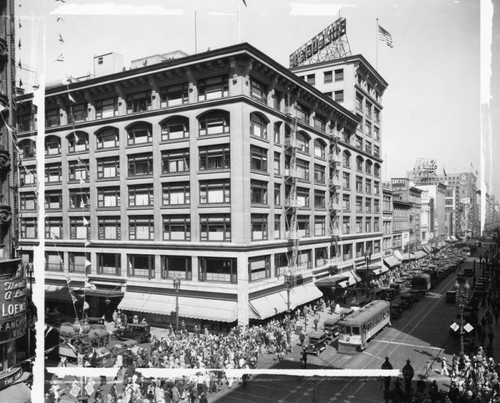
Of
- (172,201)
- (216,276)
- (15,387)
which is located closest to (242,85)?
(172,201)

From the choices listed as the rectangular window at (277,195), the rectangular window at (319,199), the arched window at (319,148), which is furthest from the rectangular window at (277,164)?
the rectangular window at (319,199)

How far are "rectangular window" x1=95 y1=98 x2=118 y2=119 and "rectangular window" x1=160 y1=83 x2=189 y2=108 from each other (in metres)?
6.26

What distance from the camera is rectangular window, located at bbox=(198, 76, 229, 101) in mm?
37531

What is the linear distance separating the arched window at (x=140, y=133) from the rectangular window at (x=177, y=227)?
827cm

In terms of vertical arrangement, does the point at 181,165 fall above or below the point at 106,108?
below

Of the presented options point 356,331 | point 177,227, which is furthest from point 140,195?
point 356,331

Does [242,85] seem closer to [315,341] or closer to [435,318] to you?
[315,341]

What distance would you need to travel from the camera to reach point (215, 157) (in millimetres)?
37844

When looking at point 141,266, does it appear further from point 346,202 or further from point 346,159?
point 346,159

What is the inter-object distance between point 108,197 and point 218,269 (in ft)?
51.3

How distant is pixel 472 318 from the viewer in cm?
3744

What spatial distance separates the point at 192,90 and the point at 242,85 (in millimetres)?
5057

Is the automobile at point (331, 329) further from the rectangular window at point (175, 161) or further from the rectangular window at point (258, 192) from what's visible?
the rectangular window at point (175, 161)

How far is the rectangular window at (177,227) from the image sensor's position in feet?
128
